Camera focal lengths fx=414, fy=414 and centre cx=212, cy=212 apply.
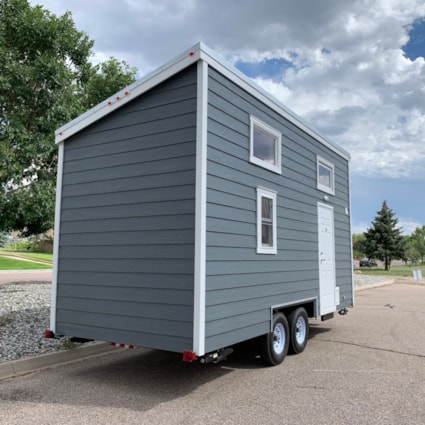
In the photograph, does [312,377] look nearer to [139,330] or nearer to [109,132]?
[139,330]

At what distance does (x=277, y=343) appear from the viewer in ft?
20.1

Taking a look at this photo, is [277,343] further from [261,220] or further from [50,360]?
[50,360]

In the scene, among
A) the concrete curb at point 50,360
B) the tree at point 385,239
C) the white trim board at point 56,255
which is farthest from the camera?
the tree at point 385,239

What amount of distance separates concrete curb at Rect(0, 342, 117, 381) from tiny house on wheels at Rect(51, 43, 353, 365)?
0.44 m

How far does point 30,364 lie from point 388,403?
449cm

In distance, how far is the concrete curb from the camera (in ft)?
17.5

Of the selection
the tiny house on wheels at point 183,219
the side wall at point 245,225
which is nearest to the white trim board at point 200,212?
the tiny house on wheels at point 183,219

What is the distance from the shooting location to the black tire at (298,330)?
21.3ft

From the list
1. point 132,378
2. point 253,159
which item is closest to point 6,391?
point 132,378

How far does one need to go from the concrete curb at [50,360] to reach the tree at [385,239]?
37.6m

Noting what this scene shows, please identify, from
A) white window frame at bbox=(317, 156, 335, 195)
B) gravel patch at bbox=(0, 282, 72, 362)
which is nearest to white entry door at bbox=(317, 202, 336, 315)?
white window frame at bbox=(317, 156, 335, 195)

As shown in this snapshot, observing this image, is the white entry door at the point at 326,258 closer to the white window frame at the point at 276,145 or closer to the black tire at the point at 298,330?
Answer: the black tire at the point at 298,330

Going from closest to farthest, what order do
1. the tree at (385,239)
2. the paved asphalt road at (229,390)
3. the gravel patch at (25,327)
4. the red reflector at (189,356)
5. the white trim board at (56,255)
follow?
the paved asphalt road at (229,390) < the red reflector at (189,356) < the white trim board at (56,255) < the gravel patch at (25,327) < the tree at (385,239)

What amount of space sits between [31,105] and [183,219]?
822cm
